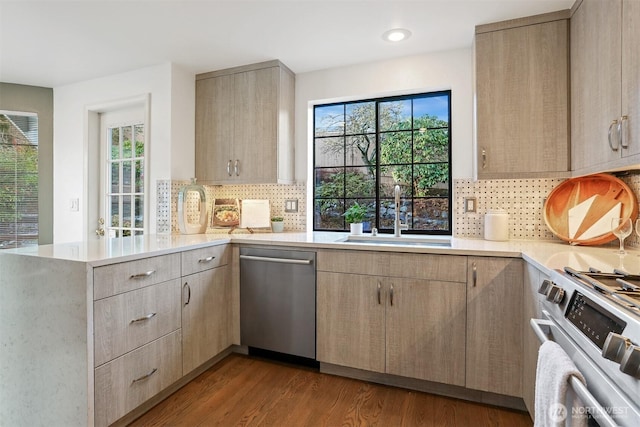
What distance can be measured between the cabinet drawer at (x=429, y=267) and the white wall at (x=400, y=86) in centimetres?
85

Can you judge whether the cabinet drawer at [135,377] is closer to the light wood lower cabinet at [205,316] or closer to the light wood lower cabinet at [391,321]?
the light wood lower cabinet at [205,316]

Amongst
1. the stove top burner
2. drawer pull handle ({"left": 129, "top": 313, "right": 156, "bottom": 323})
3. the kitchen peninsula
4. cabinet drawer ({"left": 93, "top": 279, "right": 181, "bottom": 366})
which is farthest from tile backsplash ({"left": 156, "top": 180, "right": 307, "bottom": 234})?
the stove top burner

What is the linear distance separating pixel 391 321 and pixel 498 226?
96 cm

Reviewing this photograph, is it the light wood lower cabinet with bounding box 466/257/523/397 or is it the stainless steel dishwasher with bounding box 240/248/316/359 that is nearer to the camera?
the light wood lower cabinet with bounding box 466/257/523/397

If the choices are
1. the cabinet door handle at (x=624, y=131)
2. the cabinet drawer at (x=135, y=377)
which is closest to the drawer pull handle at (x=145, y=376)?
the cabinet drawer at (x=135, y=377)

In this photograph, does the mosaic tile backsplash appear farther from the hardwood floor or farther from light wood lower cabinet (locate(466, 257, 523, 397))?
the hardwood floor

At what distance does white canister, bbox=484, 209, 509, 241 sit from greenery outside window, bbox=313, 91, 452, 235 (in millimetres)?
435

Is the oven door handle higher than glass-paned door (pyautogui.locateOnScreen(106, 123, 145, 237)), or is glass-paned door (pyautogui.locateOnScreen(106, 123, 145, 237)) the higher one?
glass-paned door (pyautogui.locateOnScreen(106, 123, 145, 237))

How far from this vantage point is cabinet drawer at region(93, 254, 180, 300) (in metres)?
1.58

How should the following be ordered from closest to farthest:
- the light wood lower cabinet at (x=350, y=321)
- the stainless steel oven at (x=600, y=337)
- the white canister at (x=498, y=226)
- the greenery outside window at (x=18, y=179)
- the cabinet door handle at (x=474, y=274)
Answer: the stainless steel oven at (x=600, y=337) → the cabinet door handle at (x=474, y=274) → the light wood lower cabinet at (x=350, y=321) → the white canister at (x=498, y=226) → the greenery outside window at (x=18, y=179)

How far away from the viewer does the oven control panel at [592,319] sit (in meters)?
0.87

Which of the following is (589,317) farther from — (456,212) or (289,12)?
(289,12)

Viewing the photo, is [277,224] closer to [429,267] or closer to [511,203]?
[429,267]

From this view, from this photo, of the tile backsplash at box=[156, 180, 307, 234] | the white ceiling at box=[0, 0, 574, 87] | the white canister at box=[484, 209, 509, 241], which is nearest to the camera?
the white ceiling at box=[0, 0, 574, 87]
